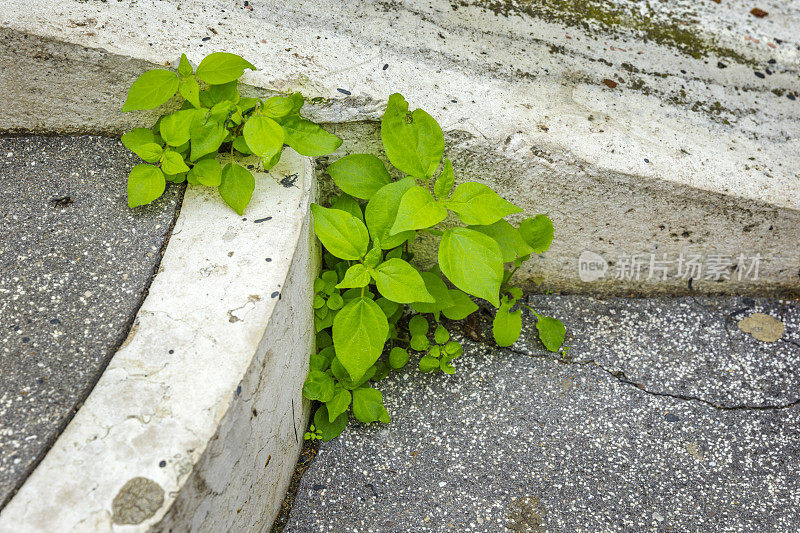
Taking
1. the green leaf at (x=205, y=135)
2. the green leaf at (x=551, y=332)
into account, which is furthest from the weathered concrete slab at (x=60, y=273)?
the green leaf at (x=551, y=332)

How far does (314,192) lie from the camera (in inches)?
65.0

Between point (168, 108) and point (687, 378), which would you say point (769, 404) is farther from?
point (168, 108)

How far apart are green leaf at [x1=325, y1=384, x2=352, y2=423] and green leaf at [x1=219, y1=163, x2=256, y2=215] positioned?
55 cm

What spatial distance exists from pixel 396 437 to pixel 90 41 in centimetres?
133

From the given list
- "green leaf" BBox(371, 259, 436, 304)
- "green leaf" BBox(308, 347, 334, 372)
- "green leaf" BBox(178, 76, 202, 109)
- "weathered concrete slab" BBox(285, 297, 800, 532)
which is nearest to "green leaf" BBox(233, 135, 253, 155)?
"green leaf" BBox(178, 76, 202, 109)

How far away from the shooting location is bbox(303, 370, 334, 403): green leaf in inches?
63.1

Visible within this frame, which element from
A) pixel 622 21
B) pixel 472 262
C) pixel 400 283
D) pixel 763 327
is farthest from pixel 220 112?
pixel 763 327

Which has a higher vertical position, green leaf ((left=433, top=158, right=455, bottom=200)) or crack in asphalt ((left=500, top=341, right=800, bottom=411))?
green leaf ((left=433, top=158, right=455, bottom=200))

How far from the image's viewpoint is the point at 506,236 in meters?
1.75

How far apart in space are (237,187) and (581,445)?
46.4 inches

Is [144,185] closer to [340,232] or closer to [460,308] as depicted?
[340,232]

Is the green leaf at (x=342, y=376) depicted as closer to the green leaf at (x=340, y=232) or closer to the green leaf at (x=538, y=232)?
the green leaf at (x=340, y=232)

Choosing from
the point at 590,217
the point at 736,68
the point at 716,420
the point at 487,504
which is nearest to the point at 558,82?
the point at 590,217

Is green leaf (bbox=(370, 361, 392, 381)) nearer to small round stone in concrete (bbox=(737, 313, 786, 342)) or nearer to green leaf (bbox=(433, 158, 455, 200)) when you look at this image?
green leaf (bbox=(433, 158, 455, 200))
